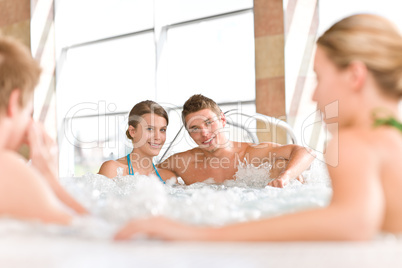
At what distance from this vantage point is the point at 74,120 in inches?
212

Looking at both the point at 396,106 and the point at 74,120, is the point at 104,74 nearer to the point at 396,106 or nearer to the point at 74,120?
the point at 74,120

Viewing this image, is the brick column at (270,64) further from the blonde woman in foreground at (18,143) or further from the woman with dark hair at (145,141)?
the blonde woman in foreground at (18,143)

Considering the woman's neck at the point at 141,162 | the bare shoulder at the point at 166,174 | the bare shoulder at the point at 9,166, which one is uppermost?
the woman's neck at the point at 141,162

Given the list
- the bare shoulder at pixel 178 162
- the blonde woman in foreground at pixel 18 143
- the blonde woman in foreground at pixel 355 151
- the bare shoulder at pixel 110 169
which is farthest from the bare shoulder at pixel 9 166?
the bare shoulder at pixel 178 162

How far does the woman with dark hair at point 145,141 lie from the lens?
2428mm

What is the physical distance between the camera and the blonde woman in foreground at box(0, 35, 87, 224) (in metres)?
0.75

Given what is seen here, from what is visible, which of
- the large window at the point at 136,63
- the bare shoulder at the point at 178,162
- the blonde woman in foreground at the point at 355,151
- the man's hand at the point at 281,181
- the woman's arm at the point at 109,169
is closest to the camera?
the blonde woman in foreground at the point at 355,151

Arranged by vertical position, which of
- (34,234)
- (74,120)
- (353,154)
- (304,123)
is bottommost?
(34,234)

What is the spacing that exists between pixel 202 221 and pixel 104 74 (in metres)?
4.45

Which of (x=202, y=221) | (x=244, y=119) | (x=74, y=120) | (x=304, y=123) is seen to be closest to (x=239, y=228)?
(x=202, y=221)

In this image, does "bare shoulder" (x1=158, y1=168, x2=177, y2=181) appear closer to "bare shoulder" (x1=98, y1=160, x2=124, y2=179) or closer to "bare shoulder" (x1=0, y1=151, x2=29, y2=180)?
"bare shoulder" (x1=98, y1=160, x2=124, y2=179)

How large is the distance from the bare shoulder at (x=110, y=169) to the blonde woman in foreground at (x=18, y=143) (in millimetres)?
1416

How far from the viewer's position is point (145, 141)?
2.44 m

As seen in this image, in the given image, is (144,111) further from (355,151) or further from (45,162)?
(355,151)
